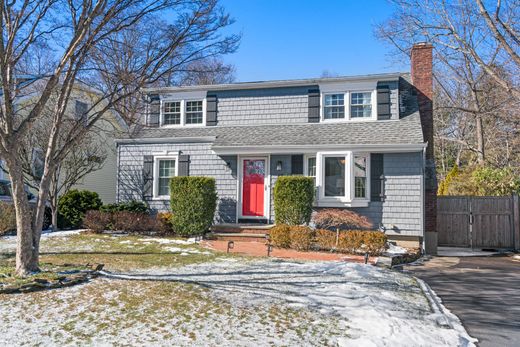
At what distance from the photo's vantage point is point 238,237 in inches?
468

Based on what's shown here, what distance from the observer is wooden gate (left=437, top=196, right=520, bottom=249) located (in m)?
13.1

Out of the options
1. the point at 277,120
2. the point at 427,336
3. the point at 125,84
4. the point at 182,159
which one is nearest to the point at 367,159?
the point at 277,120

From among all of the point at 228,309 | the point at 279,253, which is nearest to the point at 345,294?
the point at 228,309

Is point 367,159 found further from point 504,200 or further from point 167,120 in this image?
point 167,120

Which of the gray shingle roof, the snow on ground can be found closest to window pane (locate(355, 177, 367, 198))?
the gray shingle roof

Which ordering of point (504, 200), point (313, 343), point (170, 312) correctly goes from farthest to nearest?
point (504, 200) < point (170, 312) < point (313, 343)

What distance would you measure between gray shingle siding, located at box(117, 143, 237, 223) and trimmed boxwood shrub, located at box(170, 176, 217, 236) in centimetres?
147

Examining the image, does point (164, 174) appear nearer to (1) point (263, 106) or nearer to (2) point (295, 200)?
(1) point (263, 106)

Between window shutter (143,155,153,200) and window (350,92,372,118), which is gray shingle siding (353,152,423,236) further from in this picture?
window shutter (143,155,153,200)

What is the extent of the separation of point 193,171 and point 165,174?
41.7 inches

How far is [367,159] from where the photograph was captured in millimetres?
12148

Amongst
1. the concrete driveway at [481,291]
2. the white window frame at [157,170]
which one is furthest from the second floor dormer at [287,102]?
the concrete driveway at [481,291]

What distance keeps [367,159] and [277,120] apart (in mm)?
3510

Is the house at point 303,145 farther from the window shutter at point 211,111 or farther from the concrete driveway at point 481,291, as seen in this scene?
the concrete driveway at point 481,291
